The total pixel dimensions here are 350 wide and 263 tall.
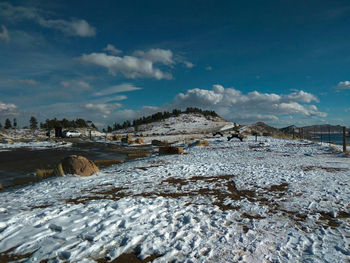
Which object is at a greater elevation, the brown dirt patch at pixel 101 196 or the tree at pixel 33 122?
A: the tree at pixel 33 122

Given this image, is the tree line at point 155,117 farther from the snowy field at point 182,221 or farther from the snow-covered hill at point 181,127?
the snowy field at point 182,221

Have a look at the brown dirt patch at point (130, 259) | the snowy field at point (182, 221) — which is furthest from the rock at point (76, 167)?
the brown dirt patch at point (130, 259)

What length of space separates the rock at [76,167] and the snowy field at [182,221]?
137 cm

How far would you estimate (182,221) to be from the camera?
4.62 m

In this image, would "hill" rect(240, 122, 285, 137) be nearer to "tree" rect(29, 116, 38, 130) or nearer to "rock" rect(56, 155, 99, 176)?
"rock" rect(56, 155, 99, 176)

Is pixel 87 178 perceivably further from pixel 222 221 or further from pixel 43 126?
pixel 43 126

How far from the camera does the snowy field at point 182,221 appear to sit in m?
3.47

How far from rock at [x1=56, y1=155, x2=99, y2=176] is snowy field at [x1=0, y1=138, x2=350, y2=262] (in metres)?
1.37

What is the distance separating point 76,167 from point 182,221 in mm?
6871

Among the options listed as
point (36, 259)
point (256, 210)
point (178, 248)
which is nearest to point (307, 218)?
point (256, 210)

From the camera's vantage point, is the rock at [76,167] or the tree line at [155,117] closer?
the rock at [76,167]

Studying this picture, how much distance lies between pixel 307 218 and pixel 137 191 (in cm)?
487

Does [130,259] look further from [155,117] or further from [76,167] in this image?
[155,117]

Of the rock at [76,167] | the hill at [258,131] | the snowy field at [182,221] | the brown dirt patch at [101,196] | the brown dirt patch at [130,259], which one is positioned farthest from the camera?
the hill at [258,131]
